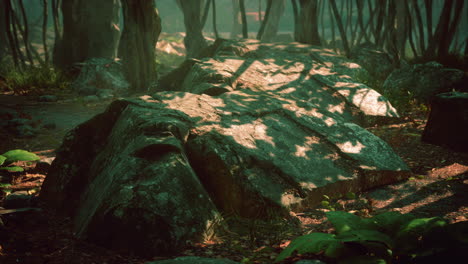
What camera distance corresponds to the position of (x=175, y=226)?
2148 mm

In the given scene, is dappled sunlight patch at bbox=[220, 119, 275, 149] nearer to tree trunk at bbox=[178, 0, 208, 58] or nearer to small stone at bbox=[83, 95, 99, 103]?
small stone at bbox=[83, 95, 99, 103]

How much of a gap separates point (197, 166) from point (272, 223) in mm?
753

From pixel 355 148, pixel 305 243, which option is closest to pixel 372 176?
pixel 355 148

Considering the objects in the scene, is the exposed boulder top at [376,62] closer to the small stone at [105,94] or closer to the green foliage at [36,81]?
the small stone at [105,94]

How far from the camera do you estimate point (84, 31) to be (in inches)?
392

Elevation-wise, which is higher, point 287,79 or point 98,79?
point 287,79

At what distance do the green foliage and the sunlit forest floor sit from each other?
16.3ft

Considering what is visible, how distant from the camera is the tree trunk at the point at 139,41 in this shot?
7.57 m

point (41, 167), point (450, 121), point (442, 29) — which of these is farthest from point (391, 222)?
point (442, 29)

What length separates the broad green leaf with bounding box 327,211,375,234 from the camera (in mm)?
1938

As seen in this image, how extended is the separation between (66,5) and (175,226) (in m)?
9.45

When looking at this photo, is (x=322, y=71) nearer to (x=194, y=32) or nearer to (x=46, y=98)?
(x=46, y=98)

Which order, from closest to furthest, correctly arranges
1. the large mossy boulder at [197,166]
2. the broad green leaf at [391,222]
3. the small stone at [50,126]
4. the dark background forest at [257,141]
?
the broad green leaf at [391,222] < the dark background forest at [257,141] < the large mossy boulder at [197,166] < the small stone at [50,126]

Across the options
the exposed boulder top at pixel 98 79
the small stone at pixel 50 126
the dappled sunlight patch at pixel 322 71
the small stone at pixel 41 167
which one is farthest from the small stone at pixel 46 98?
the dappled sunlight patch at pixel 322 71
